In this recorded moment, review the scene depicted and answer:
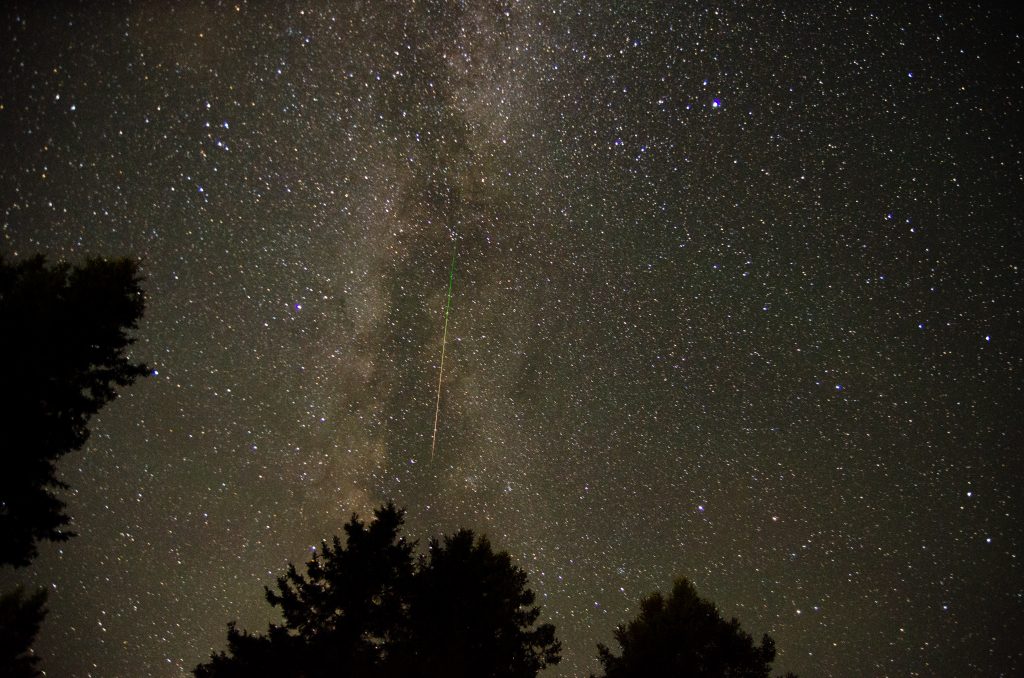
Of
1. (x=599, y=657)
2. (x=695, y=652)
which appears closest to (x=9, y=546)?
(x=599, y=657)

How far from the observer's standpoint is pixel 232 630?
6.88m

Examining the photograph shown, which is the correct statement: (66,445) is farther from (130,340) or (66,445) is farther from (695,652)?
(695,652)

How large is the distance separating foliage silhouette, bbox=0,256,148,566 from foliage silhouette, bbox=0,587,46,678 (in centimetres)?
1030

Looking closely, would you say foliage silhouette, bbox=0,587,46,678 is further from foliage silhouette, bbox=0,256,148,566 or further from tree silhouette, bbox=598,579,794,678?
tree silhouette, bbox=598,579,794,678

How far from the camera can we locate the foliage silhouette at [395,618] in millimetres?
6523

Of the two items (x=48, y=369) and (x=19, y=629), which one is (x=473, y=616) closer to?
(x=48, y=369)

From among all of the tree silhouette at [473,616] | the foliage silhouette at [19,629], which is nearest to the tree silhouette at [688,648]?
the tree silhouette at [473,616]

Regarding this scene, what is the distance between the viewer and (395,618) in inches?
285

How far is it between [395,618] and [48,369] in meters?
5.84

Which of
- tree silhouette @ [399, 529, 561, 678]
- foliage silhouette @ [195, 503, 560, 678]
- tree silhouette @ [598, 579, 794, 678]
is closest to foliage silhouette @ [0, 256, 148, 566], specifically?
foliage silhouette @ [195, 503, 560, 678]

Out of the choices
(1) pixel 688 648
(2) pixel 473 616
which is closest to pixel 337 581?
(2) pixel 473 616

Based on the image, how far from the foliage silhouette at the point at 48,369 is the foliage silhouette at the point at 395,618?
124 inches

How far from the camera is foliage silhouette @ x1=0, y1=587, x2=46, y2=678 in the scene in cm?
1204

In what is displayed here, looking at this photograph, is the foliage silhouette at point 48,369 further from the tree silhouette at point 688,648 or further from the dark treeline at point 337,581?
the tree silhouette at point 688,648
